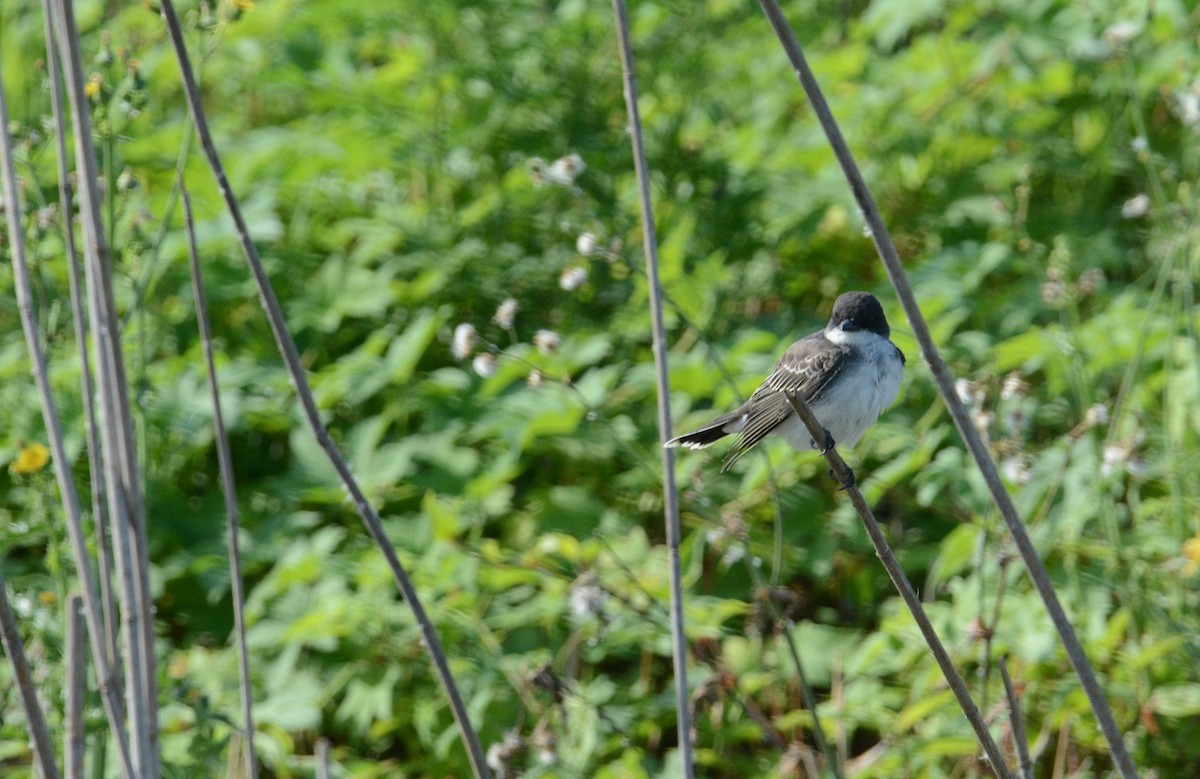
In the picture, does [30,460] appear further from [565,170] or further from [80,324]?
[565,170]

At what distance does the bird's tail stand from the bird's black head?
0.32 metres

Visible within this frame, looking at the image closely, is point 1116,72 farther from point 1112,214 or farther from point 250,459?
point 250,459

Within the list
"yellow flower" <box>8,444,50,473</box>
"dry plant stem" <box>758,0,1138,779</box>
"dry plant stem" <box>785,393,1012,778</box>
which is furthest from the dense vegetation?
"dry plant stem" <box>758,0,1138,779</box>

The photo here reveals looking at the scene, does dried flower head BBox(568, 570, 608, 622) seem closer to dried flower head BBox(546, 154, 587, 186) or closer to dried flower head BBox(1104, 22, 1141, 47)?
dried flower head BBox(546, 154, 587, 186)

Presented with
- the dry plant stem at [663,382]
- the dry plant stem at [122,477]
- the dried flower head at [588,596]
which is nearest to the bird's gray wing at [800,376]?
the dry plant stem at [663,382]

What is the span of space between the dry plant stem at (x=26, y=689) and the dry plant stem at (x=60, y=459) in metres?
0.12

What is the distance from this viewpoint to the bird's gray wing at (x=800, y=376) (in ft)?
7.61

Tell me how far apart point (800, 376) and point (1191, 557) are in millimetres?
1137

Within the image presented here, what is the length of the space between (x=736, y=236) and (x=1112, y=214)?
1.39m

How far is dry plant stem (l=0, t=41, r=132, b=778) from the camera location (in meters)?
2.06

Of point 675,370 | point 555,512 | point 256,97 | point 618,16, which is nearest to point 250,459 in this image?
point 555,512

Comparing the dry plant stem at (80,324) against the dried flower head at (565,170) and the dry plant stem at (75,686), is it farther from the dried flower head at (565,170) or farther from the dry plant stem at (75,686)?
the dried flower head at (565,170)

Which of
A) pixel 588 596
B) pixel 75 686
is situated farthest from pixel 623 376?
pixel 75 686

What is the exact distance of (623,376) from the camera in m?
4.14
